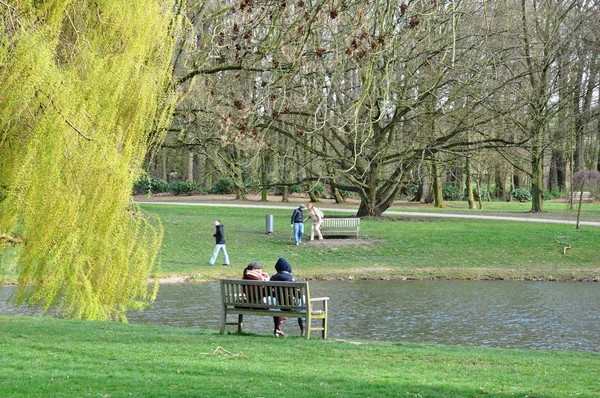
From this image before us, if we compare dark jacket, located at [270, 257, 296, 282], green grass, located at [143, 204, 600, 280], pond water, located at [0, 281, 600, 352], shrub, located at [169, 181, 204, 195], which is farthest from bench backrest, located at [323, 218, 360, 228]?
shrub, located at [169, 181, 204, 195]

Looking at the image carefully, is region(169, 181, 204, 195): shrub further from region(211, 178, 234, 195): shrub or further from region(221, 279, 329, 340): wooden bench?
region(221, 279, 329, 340): wooden bench

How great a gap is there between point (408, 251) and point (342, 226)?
3.30 m

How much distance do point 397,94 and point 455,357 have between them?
19.1m

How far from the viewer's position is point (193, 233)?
30.2 meters

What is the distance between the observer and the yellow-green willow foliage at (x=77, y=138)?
8688 mm

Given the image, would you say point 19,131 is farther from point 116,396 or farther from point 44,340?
point 116,396

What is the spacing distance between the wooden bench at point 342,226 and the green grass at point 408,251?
614mm

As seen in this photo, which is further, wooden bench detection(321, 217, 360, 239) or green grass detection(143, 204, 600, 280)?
wooden bench detection(321, 217, 360, 239)

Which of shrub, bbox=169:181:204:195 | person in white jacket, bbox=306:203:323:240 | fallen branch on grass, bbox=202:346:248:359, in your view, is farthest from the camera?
shrub, bbox=169:181:204:195

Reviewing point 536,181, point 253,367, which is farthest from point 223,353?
point 536,181

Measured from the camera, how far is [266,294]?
37.6ft

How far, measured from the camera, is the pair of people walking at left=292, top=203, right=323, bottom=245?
2761 centimetres

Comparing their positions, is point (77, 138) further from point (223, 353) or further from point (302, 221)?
point (302, 221)

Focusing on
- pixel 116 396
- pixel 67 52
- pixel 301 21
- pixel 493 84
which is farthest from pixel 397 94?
pixel 116 396
